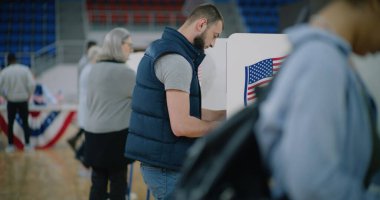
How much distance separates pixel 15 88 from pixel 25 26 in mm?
8854

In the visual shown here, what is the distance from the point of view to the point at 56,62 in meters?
13.2

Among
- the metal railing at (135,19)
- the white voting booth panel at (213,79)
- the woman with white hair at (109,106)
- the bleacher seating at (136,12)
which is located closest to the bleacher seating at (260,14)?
the bleacher seating at (136,12)

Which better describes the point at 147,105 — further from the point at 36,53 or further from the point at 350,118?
the point at 36,53

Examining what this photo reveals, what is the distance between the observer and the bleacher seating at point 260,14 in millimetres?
16141

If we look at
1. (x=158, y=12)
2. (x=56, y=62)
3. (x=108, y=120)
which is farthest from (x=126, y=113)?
(x=158, y=12)

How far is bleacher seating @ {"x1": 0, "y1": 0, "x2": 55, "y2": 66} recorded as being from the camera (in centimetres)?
1430

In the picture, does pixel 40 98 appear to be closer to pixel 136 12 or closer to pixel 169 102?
pixel 169 102

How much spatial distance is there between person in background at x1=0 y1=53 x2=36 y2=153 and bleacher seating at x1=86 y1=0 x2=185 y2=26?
823 cm

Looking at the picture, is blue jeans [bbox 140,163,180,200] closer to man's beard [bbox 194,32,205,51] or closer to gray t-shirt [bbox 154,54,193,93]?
gray t-shirt [bbox 154,54,193,93]

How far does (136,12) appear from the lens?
53.0 feet

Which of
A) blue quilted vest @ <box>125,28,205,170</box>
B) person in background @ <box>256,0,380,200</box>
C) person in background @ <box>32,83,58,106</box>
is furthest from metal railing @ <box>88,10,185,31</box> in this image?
person in background @ <box>256,0,380,200</box>

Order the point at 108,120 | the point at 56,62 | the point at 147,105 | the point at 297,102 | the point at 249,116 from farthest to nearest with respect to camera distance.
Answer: the point at 56,62 → the point at 108,120 → the point at 147,105 → the point at 249,116 → the point at 297,102

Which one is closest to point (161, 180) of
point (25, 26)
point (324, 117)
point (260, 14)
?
point (324, 117)

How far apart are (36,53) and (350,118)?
43.2ft
